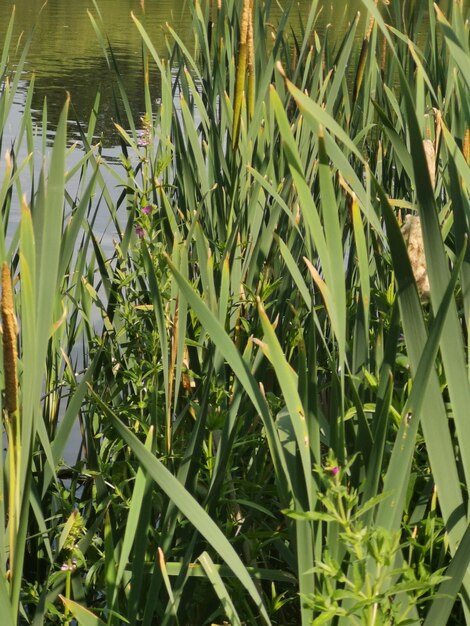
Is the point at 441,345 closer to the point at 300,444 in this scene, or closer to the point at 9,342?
the point at 300,444

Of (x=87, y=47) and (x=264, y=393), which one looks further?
(x=87, y=47)

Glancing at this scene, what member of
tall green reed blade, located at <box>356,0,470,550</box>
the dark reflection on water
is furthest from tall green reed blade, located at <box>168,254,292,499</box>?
the dark reflection on water

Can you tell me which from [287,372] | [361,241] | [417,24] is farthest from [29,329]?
[417,24]

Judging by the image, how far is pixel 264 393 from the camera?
3.43 feet

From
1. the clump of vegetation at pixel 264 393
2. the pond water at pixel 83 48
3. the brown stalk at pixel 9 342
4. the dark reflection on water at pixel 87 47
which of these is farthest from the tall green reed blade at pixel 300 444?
the pond water at pixel 83 48

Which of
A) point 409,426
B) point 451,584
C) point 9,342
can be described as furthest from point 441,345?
point 9,342

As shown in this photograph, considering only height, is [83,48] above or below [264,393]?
below

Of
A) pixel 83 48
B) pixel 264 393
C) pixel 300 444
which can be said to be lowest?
pixel 83 48

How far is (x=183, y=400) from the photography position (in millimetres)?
1341

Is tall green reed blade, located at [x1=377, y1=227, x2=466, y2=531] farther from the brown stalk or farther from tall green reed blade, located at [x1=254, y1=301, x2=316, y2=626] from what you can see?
the brown stalk

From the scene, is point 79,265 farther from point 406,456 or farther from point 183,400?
point 406,456

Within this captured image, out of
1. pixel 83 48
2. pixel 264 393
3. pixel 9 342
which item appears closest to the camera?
pixel 9 342

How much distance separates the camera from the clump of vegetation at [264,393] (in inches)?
26.3

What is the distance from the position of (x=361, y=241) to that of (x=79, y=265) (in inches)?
30.1
